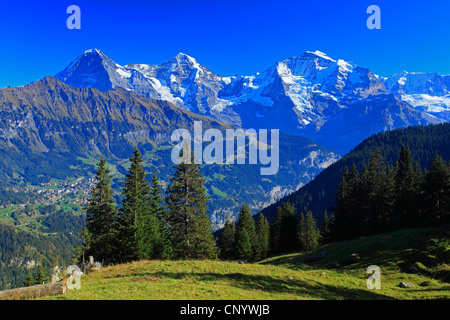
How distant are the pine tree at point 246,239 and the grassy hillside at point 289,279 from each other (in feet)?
120

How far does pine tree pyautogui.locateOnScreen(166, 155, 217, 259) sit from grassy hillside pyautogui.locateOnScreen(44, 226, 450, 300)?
13084 mm

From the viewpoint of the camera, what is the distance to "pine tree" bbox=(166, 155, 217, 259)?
152 feet

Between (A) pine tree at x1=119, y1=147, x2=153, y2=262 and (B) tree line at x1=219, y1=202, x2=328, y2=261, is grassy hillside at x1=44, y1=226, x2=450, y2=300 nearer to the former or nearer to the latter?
(A) pine tree at x1=119, y1=147, x2=153, y2=262

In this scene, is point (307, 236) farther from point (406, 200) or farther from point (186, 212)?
point (186, 212)

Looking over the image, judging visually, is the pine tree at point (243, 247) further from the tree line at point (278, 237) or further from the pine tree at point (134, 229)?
the pine tree at point (134, 229)

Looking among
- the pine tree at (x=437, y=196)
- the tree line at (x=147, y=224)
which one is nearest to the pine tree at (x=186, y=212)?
the tree line at (x=147, y=224)

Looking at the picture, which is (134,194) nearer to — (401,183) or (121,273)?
→ (121,273)

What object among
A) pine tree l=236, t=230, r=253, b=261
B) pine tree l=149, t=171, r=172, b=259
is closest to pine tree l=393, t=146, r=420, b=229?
pine tree l=236, t=230, r=253, b=261

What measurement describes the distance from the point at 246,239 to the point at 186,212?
3679 centimetres

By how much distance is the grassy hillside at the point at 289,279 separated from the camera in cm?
2165

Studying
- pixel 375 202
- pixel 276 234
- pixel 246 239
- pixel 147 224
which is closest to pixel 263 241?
pixel 276 234
